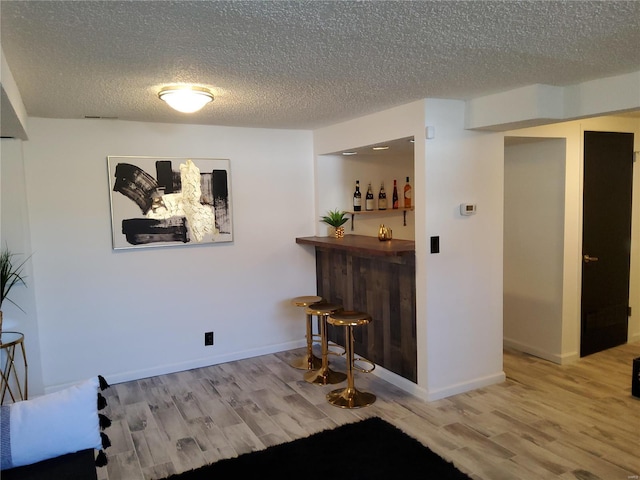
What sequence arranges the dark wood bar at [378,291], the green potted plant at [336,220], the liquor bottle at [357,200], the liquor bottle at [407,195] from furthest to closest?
the liquor bottle at [407,195]
the liquor bottle at [357,200]
the green potted plant at [336,220]
the dark wood bar at [378,291]

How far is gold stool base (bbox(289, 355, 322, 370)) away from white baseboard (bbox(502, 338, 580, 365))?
1944 mm

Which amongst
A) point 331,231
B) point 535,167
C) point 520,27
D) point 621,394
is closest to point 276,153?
point 331,231

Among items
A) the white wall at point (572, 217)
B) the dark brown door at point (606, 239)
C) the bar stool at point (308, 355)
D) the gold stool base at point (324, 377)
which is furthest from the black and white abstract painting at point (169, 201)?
the dark brown door at point (606, 239)

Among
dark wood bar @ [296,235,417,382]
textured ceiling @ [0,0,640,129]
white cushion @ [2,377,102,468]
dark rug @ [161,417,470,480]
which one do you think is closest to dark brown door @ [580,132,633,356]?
textured ceiling @ [0,0,640,129]

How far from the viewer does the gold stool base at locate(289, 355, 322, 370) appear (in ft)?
14.1

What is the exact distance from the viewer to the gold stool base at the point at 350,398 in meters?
3.50

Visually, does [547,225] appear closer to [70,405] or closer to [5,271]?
[70,405]

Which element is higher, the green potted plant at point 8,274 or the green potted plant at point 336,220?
the green potted plant at point 336,220

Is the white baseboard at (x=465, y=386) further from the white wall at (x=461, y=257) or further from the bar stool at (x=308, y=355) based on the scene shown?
the bar stool at (x=308, y=355)

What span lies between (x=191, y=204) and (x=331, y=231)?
1.44 metres

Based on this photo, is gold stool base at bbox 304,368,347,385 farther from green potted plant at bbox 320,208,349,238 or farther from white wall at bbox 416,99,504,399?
green potted plant at bbox 320,208,349,238

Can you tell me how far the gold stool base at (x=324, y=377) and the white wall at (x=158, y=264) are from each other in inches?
30.4

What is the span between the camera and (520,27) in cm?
194

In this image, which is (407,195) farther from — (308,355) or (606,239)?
(308,355)
